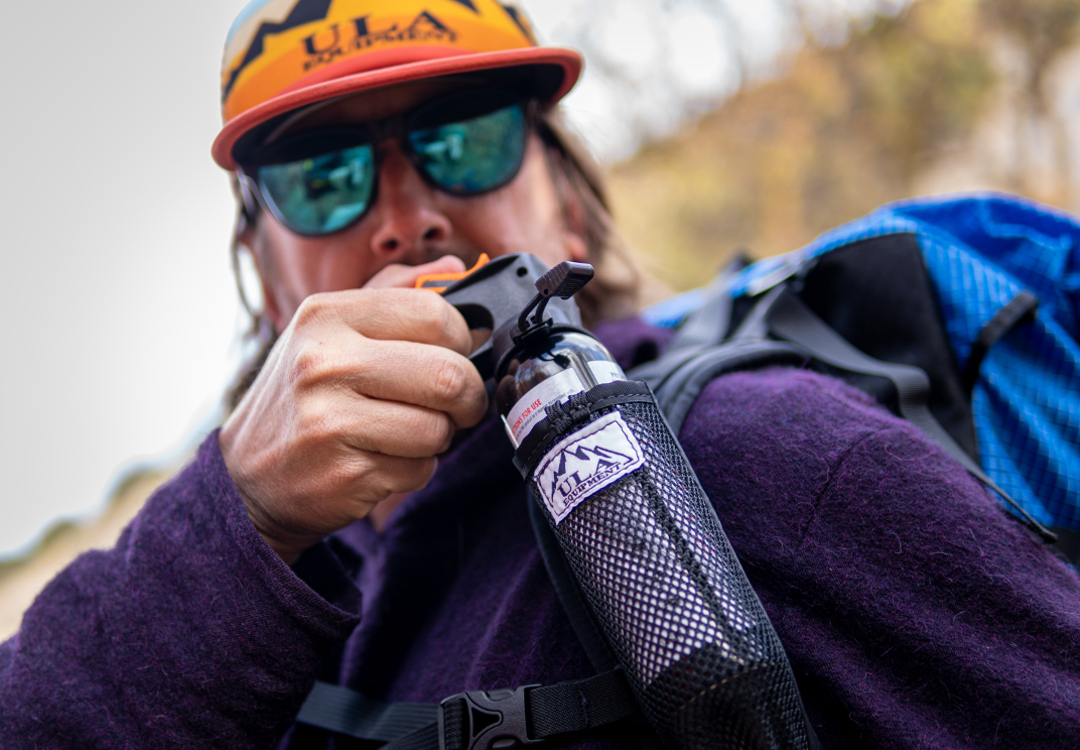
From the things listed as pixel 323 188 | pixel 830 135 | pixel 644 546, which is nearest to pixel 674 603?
pixel 644 546

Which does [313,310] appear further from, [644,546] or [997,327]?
[997,327]

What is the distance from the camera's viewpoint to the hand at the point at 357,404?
102 cm

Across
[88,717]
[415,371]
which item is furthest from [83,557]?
[415,371]

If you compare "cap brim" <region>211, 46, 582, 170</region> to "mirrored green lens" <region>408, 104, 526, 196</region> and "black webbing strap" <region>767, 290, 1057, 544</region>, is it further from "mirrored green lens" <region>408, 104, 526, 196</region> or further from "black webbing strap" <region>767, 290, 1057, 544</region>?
"black webbing strap" <region>767, 290, 1057, 544</region>

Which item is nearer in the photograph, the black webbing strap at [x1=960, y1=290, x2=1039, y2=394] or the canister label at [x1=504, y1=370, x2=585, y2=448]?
the canister label at [x1=504, y1=370, x2=585, y2=448]

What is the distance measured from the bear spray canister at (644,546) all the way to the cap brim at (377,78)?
26.8 inches

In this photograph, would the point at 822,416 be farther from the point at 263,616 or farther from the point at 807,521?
the point at 263,616

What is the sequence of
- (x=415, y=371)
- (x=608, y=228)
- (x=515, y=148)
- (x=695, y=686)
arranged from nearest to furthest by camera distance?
1. (x=695, y=686)
2. (x=415, y=371)
3. (x=515, y=148)
4. (x=608, y=228)

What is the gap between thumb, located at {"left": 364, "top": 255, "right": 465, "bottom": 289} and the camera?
1.35 metres

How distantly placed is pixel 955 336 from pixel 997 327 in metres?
0.08

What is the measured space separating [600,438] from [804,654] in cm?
39

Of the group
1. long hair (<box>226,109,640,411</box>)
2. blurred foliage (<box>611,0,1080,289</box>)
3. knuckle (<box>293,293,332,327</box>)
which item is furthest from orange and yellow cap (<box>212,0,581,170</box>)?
blurred foliage (<box>611,0,1080,289</box>)

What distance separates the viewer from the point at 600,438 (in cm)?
83

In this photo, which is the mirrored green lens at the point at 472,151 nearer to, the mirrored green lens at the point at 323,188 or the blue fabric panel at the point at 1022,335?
the mirrored green lens at the point at 323,188
